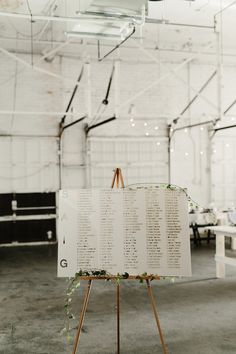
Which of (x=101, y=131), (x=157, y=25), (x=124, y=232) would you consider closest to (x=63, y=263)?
(x=124, y=232)

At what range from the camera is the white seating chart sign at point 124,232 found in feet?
14.6

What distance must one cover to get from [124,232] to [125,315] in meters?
1.96

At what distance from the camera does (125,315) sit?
600 cm

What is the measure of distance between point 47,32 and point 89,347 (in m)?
8.05

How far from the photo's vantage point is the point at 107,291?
7.29m

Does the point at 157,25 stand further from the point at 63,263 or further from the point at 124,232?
the point at 63,263

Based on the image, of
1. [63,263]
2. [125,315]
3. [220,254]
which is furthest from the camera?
[220,254]

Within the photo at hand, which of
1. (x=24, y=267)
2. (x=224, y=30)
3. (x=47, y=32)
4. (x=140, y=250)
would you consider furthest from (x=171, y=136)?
(x=140, y=250)

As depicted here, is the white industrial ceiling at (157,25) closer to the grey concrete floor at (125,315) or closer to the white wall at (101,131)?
the white wall at (101,131)

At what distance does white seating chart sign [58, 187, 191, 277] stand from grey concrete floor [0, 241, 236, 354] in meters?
1.02

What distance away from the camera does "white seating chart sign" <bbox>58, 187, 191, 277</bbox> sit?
446 cm

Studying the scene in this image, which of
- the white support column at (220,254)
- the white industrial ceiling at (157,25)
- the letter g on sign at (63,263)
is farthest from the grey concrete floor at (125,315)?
the white industrial ceiling at (157,25)

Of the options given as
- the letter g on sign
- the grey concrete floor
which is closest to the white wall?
the grey concrete floor

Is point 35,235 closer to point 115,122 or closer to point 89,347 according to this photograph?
point 115,122
